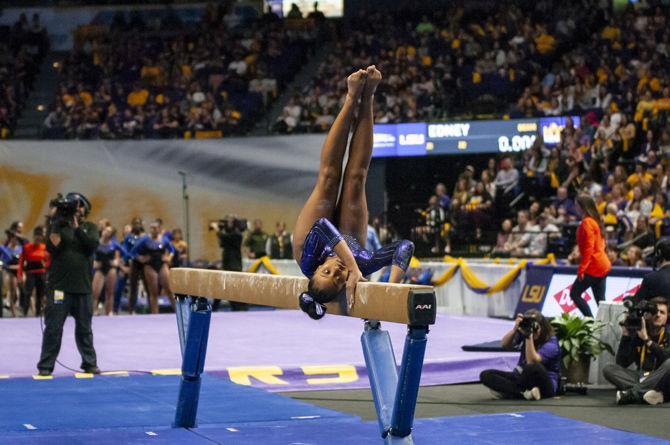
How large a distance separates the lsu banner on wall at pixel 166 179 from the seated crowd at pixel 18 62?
2448 millimetres

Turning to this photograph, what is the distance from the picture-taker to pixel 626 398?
8.05m

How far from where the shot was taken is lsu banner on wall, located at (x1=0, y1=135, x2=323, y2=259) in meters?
20.4

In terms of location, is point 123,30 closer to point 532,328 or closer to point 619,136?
point 619,136

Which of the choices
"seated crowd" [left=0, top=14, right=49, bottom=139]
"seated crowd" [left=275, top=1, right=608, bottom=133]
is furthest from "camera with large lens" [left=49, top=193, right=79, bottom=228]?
"seated crowd" [left=0, top=14, right=49, bottom=139]

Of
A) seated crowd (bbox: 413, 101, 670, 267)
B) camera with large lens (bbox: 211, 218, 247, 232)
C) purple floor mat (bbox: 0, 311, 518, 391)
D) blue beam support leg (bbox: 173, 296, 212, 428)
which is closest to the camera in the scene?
blue beam support leg (bbox: 173, 296, 212, 428)

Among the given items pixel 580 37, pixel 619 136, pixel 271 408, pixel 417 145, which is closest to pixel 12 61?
pixel 417 145

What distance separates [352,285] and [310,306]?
1.04 feet

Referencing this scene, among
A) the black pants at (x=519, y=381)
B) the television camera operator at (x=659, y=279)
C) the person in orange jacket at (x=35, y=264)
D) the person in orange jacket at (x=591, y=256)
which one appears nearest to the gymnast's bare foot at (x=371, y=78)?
the black pants at (x=519, y=381)

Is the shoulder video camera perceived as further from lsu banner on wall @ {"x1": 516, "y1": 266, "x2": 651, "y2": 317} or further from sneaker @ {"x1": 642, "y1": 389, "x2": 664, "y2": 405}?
sneaker @ {"x1": 642, "y1": 389, "x2": 664, "y2": 405}

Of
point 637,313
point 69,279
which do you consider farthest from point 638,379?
point 69,279

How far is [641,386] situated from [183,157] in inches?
556

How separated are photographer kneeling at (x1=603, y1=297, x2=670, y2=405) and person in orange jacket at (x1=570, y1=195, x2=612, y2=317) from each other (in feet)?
7.90

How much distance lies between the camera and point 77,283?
909 cm

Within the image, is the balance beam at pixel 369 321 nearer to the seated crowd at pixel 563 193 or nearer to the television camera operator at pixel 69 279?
the television camera operator at pixel 69 279
